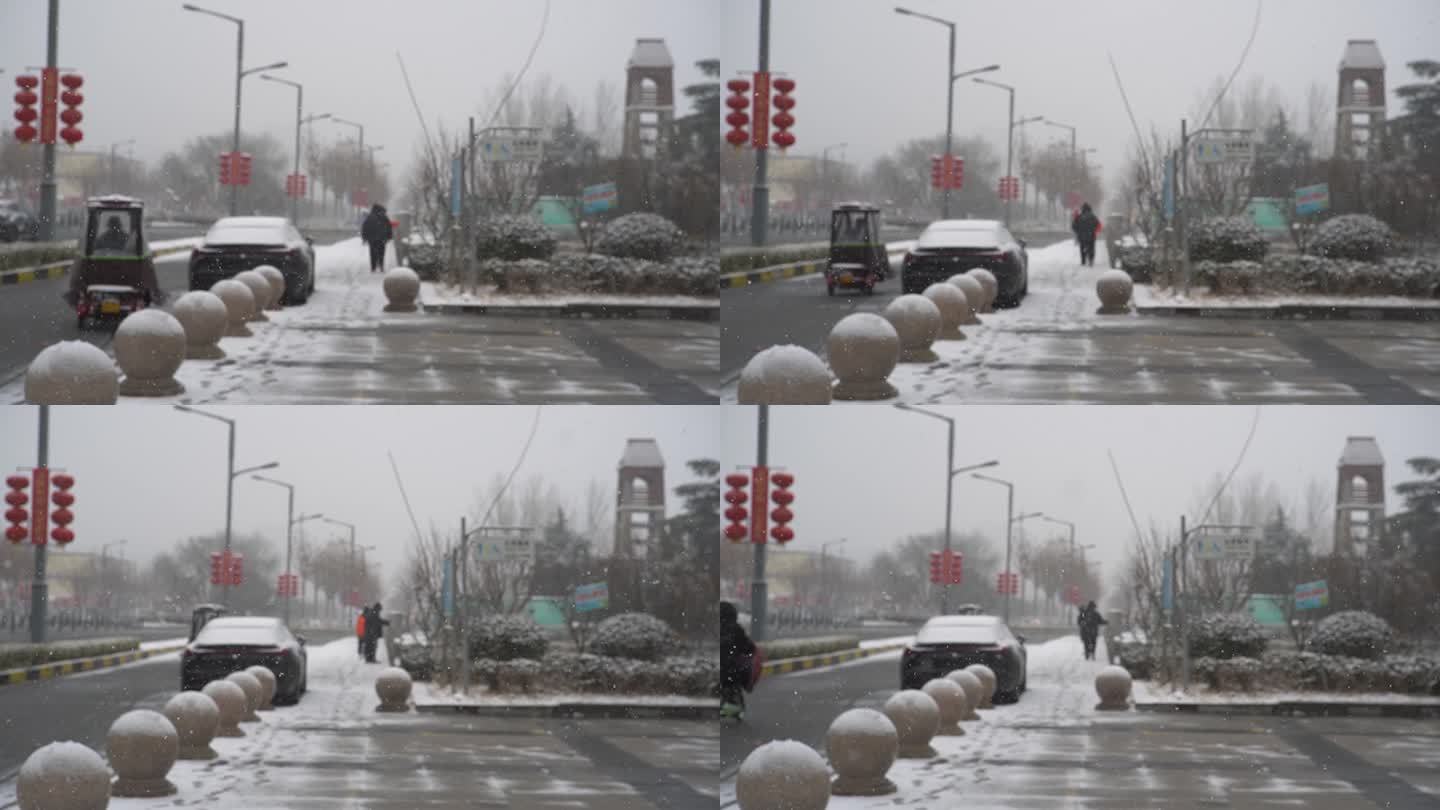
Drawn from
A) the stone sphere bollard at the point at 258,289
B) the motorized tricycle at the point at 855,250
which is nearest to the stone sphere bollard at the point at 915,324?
the motorized tricycle at the point at 855,250

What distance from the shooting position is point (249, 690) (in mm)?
24078

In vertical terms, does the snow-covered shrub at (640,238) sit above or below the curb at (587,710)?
above

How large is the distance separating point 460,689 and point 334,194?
22.1 feet

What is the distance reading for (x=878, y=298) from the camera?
23.0m

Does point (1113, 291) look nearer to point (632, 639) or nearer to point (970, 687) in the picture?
point (970, 687)

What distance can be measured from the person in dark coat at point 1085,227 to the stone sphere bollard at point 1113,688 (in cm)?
522

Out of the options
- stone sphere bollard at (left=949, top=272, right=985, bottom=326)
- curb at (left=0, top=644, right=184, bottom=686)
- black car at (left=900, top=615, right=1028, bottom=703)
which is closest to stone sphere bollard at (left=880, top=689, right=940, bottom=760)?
black car at (left=900, top=615, right=1028, bottom=703)

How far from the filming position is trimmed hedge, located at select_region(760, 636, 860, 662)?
2656cm

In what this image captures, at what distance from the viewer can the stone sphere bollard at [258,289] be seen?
82.2ft

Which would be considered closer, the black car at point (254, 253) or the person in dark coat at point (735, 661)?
the person in dark coat at point (735, 661)

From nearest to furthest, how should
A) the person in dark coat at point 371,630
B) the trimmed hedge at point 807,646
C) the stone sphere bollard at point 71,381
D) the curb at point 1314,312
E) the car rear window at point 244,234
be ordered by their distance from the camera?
the stone sphere bollard at point 71,381 → the car rear window at point 244,234 → the curb at point 1314,312 → the trimmed hedge at point 807,646 → the person in dark coat at point 371,630

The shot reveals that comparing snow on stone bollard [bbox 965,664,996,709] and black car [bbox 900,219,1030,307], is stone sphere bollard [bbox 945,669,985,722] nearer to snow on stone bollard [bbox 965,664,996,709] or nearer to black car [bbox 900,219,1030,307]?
snow on stone bollard [bbox 965,664,996,709]

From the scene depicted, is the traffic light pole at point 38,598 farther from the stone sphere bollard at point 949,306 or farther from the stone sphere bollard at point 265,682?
the stone sphere bollard at point 949,306

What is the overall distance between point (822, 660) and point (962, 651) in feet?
11.7
